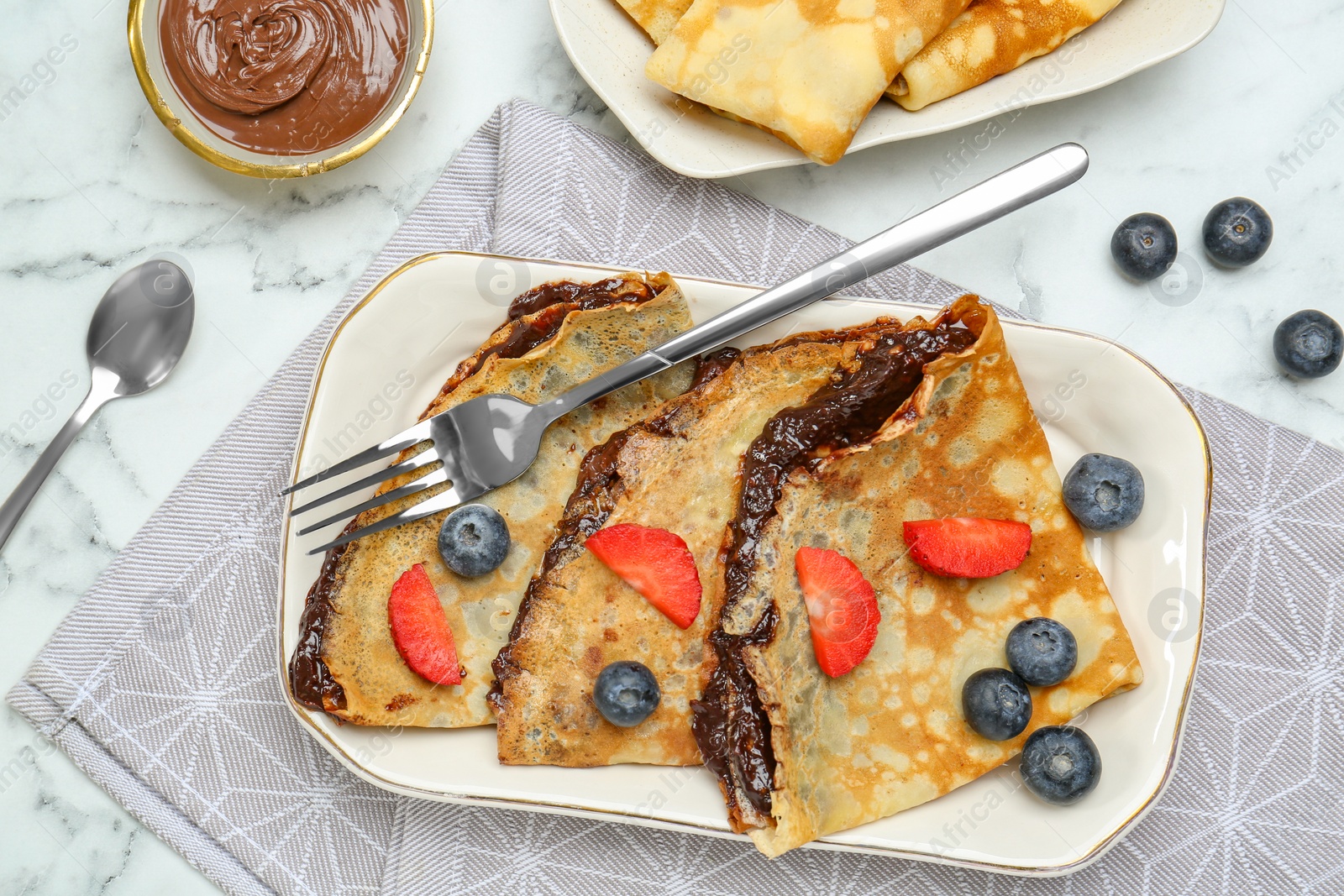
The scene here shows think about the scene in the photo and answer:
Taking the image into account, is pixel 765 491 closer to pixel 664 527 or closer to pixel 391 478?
pixel 664 527

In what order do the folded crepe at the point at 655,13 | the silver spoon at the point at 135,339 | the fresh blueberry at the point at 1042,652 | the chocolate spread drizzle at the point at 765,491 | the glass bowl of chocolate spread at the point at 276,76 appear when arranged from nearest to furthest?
the chocolate spread drizzle at the point at 765,491, the fresh blueberry at the point at 1042,652, the glass bowl of chocolate spread at the point at 276,76, the folded crepe at the point at 655,13, the silver spoon at the point at 135,339

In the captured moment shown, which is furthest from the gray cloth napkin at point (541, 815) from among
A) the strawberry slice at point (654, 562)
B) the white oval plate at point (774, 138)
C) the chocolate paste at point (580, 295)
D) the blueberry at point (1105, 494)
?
the strawberry slice at point (654, 562)

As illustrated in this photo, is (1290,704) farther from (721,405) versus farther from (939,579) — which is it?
(721,405)

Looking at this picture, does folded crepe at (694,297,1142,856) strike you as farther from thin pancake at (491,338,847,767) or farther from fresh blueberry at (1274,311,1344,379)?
fresh blueberry at (1274,311,1344,379)

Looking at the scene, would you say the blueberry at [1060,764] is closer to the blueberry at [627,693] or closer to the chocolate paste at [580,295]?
the blueberry at [627,693]

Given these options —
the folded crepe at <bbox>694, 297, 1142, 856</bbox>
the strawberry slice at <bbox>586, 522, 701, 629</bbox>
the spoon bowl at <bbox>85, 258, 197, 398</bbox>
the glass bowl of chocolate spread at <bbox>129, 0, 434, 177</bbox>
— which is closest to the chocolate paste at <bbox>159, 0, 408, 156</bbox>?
the glass bowl of chocolate spread at <bbox>129, 0, 434, 177</bbox>
